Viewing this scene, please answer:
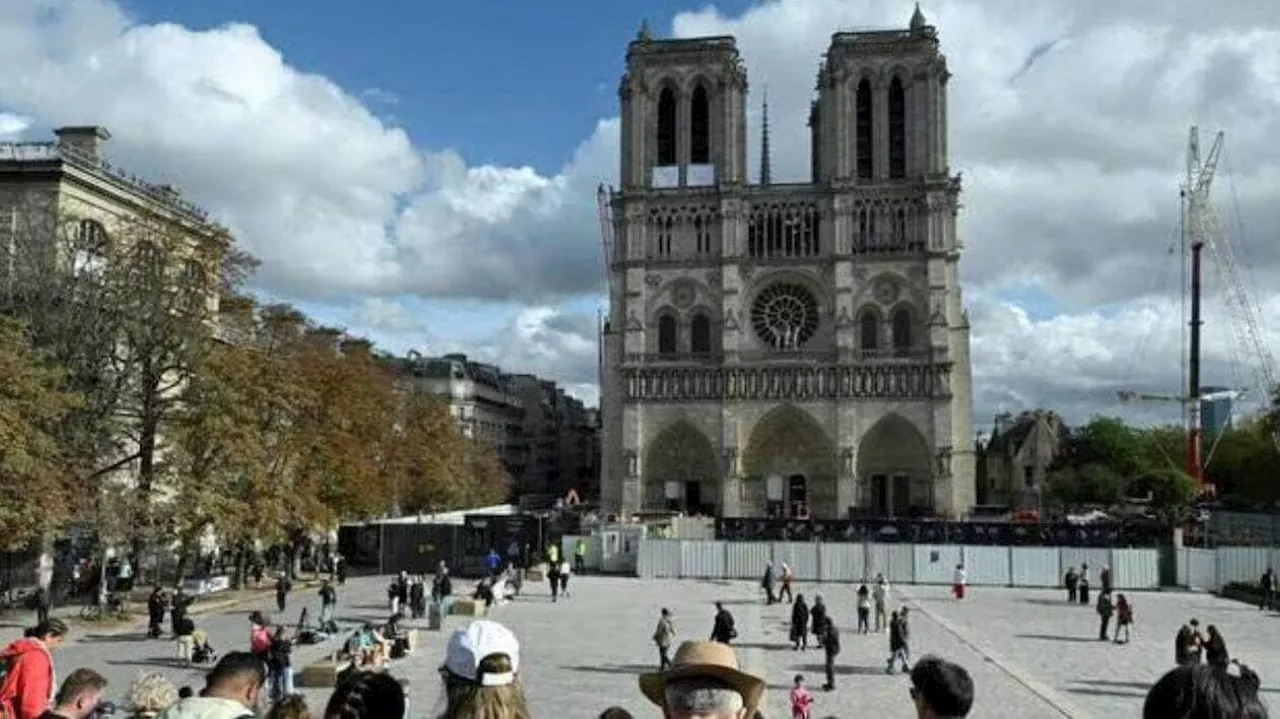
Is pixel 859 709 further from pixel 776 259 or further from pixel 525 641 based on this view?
pixel 776 259

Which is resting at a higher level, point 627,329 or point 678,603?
point 627,329

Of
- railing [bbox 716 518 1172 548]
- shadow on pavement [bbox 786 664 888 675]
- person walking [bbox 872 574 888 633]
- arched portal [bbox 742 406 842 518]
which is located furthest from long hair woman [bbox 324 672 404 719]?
arched portal [bbox 742 406 842 518]

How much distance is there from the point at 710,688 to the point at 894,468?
79.5m

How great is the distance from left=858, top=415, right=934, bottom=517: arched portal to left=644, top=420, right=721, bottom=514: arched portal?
9.76 m

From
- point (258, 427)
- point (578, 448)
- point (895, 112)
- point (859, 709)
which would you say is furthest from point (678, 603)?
point (578, 448)

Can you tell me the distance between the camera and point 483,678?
437 centimetres

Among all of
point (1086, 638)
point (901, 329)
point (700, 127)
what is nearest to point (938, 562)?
point (1086, 638)

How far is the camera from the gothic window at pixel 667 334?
280 feet

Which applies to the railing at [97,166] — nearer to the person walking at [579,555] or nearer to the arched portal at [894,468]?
the person walking at [579,555]

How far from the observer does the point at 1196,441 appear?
99.9 metres

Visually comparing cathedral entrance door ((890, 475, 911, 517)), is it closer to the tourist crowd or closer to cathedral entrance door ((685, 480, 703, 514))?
cathedral entrance door ((685, 480, 703, 514))

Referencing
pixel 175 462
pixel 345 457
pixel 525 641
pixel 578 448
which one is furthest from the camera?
pixel 578 448

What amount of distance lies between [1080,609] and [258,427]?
2516 cm

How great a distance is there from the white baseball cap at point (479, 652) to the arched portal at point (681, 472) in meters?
78.8
